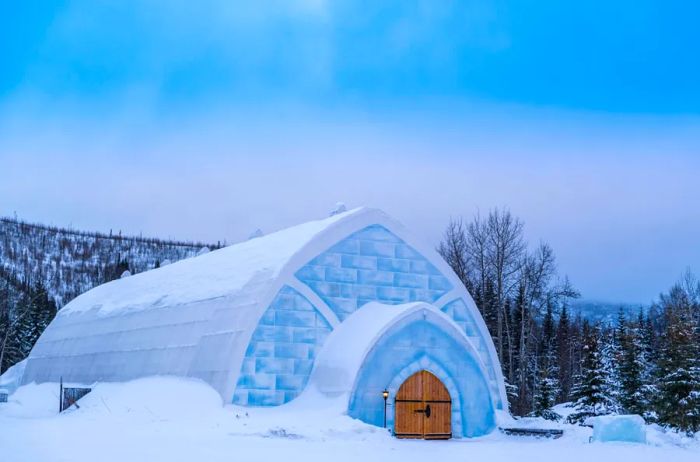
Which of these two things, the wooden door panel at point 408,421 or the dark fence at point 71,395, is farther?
the dark fence at point 71,395

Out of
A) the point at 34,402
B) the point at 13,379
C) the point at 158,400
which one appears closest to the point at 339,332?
the point at 158,400

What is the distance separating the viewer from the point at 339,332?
24297mm

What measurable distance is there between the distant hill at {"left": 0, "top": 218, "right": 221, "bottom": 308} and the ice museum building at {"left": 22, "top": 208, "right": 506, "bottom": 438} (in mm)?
75130

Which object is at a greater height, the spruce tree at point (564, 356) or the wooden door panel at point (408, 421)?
the spruce tree at point (564, 356)

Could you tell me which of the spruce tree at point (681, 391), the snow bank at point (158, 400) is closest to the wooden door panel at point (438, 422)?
the snow bank at point (158, 400)

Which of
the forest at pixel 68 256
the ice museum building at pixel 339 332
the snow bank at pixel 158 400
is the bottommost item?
the snow bank at pixel 158 400

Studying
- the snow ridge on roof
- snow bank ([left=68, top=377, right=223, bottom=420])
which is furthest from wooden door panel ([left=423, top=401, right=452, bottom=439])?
the snow ridge on roof

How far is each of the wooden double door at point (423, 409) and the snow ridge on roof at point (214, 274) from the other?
4.69m

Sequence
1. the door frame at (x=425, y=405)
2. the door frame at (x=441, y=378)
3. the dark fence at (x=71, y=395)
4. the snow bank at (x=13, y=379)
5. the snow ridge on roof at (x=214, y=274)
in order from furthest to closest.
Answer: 1. the snow bank at (x=13, y=379)
2. the dark fence at (x=71, y=395)
3. the snow ridge on roof at (x=214, y=274)
4. the door frame at (x=441, y=378)
5. the door frame at (x=425, y=405)

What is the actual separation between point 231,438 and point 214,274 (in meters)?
10.2

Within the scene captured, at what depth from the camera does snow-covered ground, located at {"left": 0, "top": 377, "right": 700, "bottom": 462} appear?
15.7 m

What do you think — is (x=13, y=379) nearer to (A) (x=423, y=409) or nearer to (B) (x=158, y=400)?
(B) (x=158, y=400)

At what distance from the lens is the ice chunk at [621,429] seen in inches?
866

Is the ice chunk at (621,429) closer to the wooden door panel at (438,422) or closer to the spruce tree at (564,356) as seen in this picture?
the wooden door panel at (438,422)
